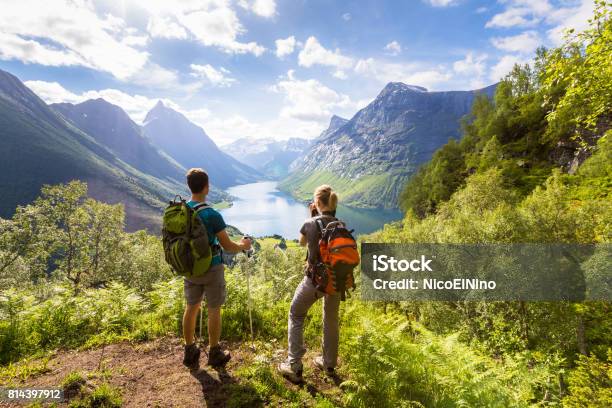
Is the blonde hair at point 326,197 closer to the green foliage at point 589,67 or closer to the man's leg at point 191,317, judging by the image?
the man's leg at point 191,317

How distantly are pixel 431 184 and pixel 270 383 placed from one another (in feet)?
291

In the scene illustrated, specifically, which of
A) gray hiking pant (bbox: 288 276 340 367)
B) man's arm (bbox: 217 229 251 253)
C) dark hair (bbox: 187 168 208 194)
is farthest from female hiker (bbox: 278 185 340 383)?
dark hair (bbox: 187 168 208 194)

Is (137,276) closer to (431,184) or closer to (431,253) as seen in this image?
(431,253)

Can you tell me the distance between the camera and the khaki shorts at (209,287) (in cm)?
534

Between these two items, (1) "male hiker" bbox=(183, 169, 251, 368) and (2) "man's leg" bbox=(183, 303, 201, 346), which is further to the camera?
(2) "man's leg" bbox=(183, 303, 201, 346)

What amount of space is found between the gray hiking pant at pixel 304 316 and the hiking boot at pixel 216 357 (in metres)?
1.31

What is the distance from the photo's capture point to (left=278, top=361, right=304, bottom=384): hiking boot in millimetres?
5301

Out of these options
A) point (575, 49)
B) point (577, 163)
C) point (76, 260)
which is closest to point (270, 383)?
point (575, 49)

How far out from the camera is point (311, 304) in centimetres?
531

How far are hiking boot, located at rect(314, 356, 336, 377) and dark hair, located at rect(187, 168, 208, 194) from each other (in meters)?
3.95

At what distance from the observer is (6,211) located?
149750 millimetres

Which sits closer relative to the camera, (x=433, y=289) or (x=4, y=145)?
(x=433, y=289)

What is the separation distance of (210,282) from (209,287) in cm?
10

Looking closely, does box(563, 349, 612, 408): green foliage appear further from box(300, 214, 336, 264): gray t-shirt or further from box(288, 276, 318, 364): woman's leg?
box(300, 214, 336, 264): gray t-shirt
